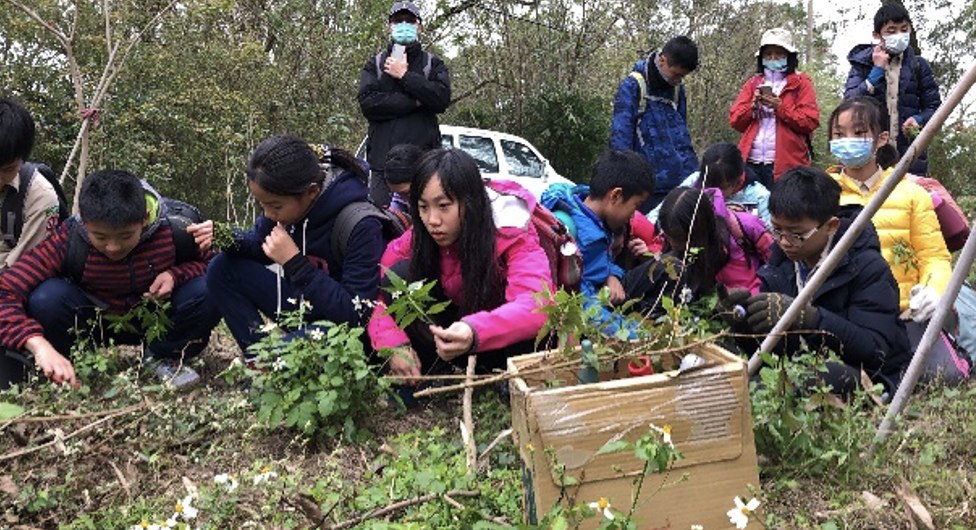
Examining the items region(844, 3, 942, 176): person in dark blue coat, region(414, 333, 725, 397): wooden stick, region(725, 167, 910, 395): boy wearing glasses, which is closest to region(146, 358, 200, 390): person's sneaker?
region(414, 333, 725, 397): wooden stick

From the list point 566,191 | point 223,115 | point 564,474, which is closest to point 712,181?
point 566,191

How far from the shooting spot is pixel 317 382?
276 cm

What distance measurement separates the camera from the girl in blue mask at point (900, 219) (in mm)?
3316

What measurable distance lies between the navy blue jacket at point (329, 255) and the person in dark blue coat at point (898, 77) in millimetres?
3136

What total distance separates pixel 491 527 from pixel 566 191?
91.8 inches

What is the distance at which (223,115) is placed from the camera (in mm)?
9992

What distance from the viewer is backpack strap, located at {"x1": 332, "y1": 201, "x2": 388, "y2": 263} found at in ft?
10.9

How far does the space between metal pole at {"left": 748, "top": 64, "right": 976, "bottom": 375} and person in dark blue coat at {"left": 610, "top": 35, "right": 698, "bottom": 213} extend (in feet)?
9.03

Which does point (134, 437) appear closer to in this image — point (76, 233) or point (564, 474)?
point (76, 233)

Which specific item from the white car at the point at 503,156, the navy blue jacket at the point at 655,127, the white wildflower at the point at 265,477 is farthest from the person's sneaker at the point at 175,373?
the white car at the point at 503,156

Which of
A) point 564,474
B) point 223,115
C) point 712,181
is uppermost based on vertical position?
point 223,115

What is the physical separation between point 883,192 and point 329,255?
81.9 inches

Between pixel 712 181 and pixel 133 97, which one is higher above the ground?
pixel 133 97

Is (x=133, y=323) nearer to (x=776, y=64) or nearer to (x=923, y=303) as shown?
(x=923, y=303)
